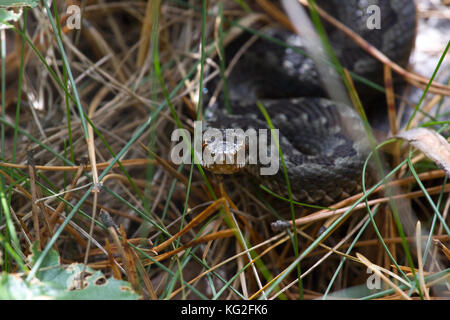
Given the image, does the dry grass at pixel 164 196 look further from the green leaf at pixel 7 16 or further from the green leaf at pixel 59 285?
the green leaf at pixel 7 16

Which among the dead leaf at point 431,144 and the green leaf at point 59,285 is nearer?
the green leaf at point 59,285

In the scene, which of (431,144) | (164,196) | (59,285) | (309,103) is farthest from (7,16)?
(431,144)

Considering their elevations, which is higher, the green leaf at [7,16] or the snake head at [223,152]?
the green leaf at [7,16]

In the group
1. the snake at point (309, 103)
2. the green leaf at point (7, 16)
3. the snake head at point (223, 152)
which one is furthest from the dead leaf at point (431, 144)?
the green leaf at point (7, 16)

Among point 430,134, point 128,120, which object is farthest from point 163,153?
point 430,134

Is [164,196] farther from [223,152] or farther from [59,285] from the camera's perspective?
[59,285]

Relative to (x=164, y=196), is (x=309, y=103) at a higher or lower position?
higher

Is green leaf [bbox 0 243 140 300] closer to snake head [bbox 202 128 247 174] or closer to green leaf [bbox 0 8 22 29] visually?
snake head [bbox 202 128 247 174]

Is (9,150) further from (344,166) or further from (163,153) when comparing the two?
(344,166)

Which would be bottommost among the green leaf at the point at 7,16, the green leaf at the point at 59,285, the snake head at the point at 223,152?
the green leaf at the point at 59,285

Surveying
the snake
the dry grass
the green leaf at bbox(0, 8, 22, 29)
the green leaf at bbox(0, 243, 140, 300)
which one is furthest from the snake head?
the green leaf at bbox(0, 8, 22, 29)
